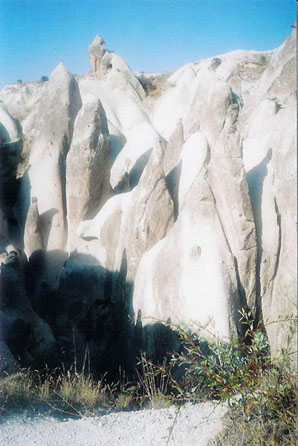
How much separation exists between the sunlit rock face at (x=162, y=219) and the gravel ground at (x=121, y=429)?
784 millimetres

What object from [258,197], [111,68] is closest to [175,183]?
[258,197]

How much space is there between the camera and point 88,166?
23.1ft

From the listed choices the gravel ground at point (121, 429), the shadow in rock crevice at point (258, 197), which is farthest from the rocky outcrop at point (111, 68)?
the gravel ground at point (121, 429)

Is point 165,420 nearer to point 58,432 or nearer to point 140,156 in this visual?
point 58,432

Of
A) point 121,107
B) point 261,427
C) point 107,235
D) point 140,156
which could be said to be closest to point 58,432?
point 261,427

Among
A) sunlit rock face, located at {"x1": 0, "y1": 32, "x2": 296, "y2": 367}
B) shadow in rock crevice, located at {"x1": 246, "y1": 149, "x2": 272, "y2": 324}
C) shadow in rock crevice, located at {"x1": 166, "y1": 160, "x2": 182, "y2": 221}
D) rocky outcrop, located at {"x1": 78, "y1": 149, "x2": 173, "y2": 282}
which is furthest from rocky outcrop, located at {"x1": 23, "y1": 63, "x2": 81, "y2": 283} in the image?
shadow in rock crevice, located at {"x1": 246, "y1": 149, "x2": 272, "y2": 324}

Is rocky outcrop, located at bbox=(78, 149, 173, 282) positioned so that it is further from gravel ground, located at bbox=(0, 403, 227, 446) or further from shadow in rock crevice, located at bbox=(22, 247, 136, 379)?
gravel ground, located at bbox=(0, 403, 227, 446)

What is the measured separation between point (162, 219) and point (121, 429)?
3.15 metres

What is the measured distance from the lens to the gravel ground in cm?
265

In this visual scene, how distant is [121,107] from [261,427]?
11.5m

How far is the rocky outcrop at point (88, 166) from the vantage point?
7035 millimetres

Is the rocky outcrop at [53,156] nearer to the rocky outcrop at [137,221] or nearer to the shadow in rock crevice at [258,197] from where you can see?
the rocky outcrop at [137,221]

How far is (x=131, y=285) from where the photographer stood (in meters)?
5.68

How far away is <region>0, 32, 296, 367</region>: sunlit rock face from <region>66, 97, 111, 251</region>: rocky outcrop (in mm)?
26
